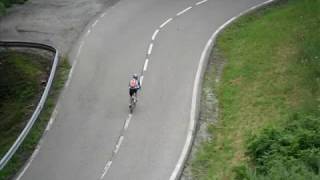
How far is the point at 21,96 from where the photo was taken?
1051 inches

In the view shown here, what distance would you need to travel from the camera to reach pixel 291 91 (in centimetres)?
2512

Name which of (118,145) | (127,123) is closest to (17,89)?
(127,123)

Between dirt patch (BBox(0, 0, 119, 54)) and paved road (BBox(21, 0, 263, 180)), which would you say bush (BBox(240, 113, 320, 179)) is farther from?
dirt patch (BBox(0, 0, 119, 54))

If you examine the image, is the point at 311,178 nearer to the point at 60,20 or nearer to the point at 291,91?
the point at 291,91

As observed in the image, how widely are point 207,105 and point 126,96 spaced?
11.7 ft

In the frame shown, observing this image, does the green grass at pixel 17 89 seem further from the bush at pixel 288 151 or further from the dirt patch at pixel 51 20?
the bush at pixel 288 151

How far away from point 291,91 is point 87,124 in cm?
869

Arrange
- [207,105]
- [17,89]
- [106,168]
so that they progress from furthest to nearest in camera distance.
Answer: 1. [17,89]
2. [207,105]
3. [106,168]

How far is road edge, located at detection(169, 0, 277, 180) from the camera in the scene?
69.8 ft

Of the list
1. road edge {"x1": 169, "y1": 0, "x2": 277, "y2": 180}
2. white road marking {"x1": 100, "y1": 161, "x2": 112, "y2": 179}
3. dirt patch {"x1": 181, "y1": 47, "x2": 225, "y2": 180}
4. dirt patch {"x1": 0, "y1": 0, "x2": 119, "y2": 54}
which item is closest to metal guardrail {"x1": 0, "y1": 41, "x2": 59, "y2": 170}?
dirt patch {"x1": 0, "y1": 0, "x2": 119, "y2": 54}

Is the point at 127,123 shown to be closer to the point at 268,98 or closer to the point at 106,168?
the point at 106,168

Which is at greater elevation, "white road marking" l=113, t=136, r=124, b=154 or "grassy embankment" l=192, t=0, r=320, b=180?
"grassy embankment" l=192, t=0, r=320, b=180

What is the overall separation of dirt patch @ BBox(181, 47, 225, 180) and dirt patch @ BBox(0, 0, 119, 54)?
7264mm

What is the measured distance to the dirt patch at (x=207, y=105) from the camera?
22000 millimetres
